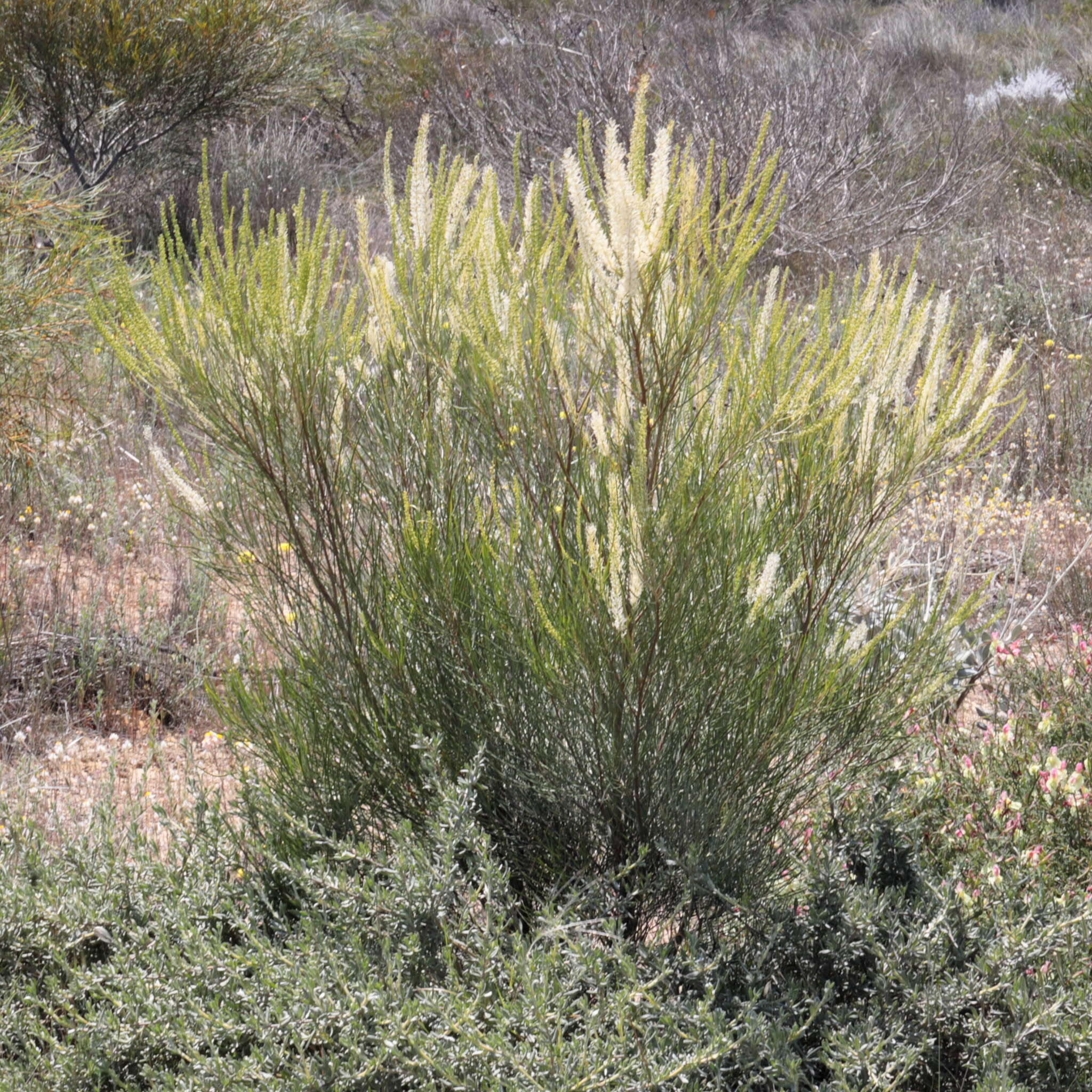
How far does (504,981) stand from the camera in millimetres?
1708

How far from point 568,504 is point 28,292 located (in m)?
2.56

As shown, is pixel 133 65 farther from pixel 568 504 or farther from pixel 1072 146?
pixel 568 504

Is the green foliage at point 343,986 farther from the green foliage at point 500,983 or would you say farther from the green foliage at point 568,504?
the green foliage at point 568,504

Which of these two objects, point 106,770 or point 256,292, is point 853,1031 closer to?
point 256,292

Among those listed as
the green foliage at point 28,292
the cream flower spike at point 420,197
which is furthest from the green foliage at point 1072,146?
the cream flower spike at point 420,197

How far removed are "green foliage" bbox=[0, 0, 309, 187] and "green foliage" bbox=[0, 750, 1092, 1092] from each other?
21.7 ft

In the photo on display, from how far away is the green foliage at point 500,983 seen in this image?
151cm

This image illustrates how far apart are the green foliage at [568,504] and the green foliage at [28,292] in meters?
1.77

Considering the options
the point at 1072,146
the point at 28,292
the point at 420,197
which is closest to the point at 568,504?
the point at 420,197

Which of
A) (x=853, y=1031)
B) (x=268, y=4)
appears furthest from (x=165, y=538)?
(x=268, y=4)

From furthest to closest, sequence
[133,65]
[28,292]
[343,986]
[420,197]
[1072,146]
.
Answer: [1072,146] < [133,65] < [28,292] < [420,197] < [343,986]

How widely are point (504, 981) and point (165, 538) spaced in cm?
303

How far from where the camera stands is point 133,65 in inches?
295

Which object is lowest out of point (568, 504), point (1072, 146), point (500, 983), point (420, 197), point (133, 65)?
point (500, 983)
